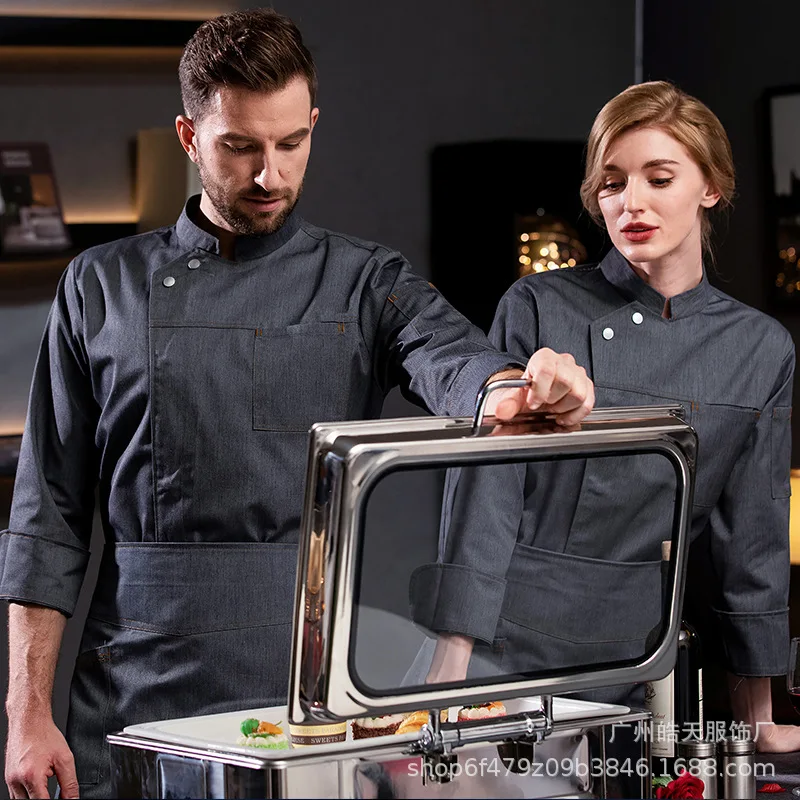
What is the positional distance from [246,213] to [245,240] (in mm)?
64

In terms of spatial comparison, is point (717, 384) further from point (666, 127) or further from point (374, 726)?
point (374, 726)

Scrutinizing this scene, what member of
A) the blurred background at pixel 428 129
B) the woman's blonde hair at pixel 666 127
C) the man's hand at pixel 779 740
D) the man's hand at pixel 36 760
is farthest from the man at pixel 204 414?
the blurred background at pixel 428 129

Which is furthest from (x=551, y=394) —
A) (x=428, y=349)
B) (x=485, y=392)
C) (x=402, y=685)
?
(x=428, y=349)

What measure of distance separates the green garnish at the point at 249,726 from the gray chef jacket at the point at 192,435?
1.32 ft

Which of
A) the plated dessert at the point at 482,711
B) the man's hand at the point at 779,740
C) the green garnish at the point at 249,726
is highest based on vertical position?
the plated dessert at the point at 482,711

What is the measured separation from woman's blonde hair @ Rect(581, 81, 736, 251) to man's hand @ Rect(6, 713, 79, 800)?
1.14 meters

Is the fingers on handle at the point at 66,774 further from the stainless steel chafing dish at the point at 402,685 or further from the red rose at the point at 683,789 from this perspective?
the red rose at the point at 683,789

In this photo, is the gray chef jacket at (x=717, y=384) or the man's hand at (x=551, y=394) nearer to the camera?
the man's hand at (x=551, y=394)

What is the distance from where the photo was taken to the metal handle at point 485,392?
104 centimetres

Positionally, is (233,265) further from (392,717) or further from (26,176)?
(26,176)

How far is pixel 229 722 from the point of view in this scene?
1250mm

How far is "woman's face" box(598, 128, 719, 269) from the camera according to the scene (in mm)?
1934

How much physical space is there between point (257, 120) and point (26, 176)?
3.91 feet

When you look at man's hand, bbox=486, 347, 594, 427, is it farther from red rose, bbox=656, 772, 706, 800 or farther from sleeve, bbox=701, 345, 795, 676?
sleeve, bbox=701, 345, 795, 676
